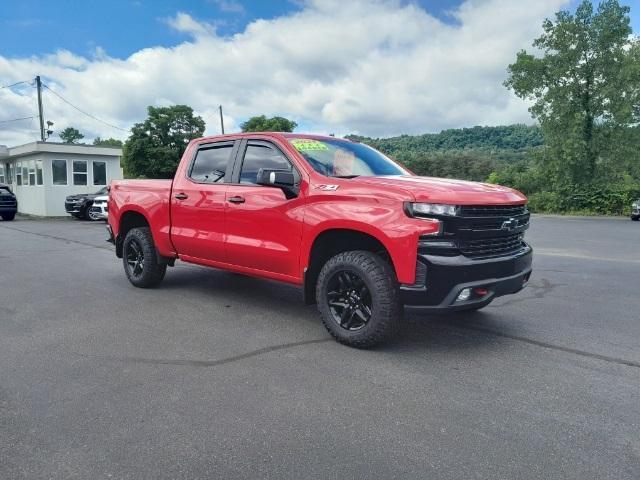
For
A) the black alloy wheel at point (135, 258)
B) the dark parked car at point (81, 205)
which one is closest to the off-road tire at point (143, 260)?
the black alloy wheel at point (135, 258)

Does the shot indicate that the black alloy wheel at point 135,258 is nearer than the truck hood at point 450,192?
No

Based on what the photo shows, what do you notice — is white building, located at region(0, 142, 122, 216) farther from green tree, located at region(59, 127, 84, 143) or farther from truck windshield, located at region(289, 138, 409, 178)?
green tree, located at region(59, 127, 84, 143)

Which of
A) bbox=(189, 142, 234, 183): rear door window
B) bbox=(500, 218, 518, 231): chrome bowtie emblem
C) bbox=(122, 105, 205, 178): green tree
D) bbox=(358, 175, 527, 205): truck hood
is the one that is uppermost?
bbox=(122, 105, 205, 178): green tree

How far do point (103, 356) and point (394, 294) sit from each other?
2389 mm

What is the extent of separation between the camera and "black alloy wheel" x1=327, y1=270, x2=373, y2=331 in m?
4.28

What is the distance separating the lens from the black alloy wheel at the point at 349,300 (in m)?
4.28

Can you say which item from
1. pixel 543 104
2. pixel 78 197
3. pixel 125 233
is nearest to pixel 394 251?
pixel 125 233

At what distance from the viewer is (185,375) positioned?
146 inches

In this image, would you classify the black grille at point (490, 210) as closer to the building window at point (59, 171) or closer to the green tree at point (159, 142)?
the building window at point (59, 171)

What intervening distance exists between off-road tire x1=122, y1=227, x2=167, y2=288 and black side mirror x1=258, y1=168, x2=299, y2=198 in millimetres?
2548

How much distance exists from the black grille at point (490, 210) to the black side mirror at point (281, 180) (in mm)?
1525

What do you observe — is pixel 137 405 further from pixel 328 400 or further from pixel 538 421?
pixel 538 421

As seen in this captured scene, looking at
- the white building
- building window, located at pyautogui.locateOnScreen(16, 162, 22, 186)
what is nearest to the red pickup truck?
the white building

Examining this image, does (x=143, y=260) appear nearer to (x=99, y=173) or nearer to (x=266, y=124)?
(x=99, y=173)
